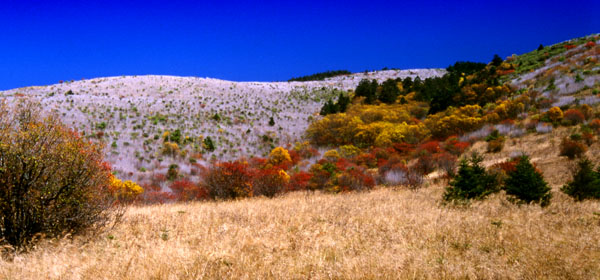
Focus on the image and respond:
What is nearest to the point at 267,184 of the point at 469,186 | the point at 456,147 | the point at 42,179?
the point at 469,186

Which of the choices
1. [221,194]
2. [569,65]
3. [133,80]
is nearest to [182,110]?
[133,80]

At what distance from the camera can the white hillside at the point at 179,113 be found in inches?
1021

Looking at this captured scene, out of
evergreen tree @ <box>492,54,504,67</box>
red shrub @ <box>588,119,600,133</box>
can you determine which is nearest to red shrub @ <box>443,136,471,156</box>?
red shrub @ <box>588,119,600,133</box>

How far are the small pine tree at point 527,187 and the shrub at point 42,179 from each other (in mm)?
10230

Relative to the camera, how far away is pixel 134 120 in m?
33.4

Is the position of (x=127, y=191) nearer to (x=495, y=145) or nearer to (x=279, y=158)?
(x=279, y=158)

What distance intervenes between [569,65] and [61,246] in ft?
132

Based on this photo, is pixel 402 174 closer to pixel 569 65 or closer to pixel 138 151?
pixel 138 151

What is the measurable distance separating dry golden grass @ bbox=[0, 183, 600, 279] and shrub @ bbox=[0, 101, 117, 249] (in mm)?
466

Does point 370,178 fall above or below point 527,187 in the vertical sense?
below

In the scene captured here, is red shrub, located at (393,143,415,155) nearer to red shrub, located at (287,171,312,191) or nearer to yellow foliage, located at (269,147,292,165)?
yellow foliage, located at (269,147,292,165)

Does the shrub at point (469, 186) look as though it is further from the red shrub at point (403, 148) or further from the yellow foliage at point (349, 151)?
the yellow foliage at point (349, 151)

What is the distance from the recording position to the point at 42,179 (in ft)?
16.4

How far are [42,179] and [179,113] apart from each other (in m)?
34.7
